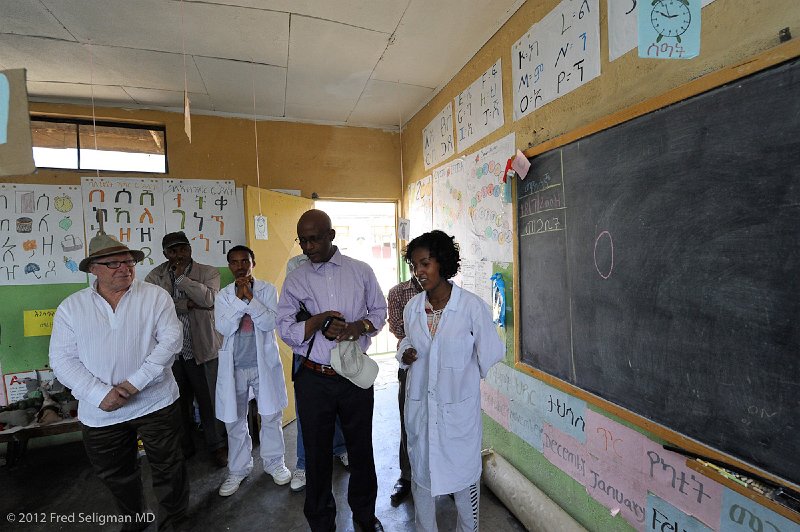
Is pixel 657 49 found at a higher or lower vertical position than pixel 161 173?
lower

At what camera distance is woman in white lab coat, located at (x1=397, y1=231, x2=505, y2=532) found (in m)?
1.57


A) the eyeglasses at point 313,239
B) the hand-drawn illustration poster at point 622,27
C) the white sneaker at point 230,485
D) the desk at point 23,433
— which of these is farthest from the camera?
the desk at point 23,433

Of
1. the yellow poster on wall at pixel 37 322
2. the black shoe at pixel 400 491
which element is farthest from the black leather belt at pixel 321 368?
the yellow poster on wall at pixel 37 322

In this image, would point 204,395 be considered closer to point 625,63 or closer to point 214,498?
point 214,498

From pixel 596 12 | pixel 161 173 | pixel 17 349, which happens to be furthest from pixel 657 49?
pixel 17 349

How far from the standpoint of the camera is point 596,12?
156cm

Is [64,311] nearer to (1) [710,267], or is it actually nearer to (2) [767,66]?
(1) [710,267]

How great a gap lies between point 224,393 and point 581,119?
2619 millimetres

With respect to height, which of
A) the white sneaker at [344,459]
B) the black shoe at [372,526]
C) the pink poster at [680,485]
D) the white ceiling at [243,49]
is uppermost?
the white ceiling at [243,49]

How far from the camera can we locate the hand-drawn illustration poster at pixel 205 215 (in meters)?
3.45

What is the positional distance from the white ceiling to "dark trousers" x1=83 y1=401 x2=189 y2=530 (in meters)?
2.30

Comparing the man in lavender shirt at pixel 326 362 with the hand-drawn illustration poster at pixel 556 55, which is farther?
the man in lavender shirt at pixel 326 362

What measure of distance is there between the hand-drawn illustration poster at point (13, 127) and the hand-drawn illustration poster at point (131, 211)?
258 cm

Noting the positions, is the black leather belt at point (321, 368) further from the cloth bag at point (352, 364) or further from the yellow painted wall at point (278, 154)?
the yellow painted wall at point (278, 154)
